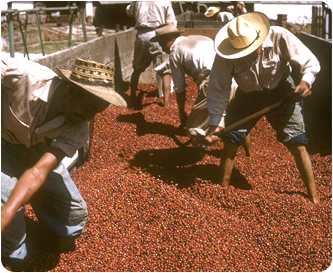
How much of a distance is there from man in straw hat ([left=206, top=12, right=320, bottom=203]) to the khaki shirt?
1.46 m

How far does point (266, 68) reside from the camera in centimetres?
362

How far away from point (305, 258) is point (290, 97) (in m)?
1.23

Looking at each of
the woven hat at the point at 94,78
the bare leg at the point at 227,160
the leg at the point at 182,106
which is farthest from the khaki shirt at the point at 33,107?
the leg at the point at 182,106

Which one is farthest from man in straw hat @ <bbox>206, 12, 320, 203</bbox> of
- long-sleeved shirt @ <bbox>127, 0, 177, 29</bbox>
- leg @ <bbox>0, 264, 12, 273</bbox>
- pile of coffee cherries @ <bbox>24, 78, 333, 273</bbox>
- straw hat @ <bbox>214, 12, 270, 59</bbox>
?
long-sleeved shirt @ <bbox>127, 0, 177, 29</bbox>

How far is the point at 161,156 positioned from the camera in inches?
199

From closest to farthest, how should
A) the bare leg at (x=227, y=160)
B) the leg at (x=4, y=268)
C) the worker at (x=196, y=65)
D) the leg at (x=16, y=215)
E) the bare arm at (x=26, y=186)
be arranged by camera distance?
the bare arm at (x=26, y=186)
the leg at (x=16, y=215)
the leg at (x=4, y=268)
the bare leg at (x=227, y=160)
the worker at (x=196, y=65)

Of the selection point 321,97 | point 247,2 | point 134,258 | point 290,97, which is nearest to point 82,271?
point 134,258

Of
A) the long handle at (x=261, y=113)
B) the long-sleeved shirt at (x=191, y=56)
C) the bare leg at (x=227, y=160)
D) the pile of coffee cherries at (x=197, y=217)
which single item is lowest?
the pile of coffee cherries at (x=197, y=217)

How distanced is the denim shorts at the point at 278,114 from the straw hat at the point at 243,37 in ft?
1.47

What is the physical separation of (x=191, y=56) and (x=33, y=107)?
2.77 metres

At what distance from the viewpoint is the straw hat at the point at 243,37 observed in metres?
3.51

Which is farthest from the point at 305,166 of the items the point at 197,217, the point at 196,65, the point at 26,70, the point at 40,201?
the point at 26,70

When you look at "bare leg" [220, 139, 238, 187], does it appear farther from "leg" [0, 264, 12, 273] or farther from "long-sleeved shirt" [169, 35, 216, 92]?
"leg" [0, 264, 12, 273]

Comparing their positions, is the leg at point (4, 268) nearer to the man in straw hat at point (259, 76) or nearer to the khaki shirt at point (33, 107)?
the khaki shirt at point (33, 107)
